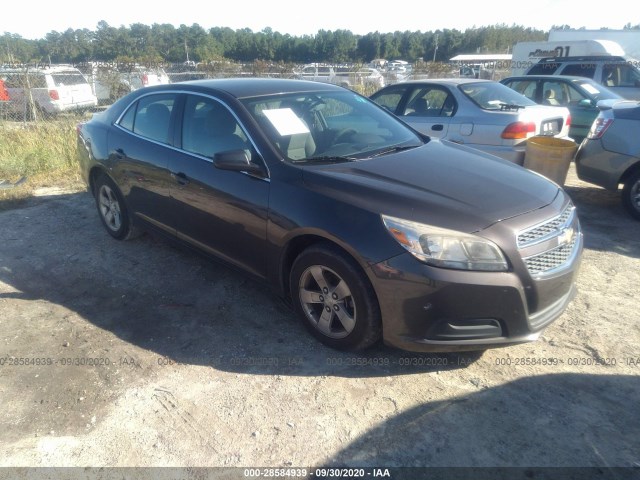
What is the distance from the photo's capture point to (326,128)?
12.0ft

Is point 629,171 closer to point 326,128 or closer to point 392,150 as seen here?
point 392,150

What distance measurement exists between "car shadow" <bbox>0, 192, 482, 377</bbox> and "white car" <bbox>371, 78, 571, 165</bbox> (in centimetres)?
394

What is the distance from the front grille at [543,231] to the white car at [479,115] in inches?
138

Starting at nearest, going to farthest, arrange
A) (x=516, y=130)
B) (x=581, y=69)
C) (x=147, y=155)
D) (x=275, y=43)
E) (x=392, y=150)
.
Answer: (x=392, y=150) → (x=147, y=155) → (x=516, y=130) → (x=581, y=69) → (x=275, y=43)

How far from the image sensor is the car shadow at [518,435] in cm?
225

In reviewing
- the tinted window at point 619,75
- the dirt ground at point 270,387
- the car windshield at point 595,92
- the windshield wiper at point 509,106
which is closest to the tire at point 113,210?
the dirt ground at point 270,387

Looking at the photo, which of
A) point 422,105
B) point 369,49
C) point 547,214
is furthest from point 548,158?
point 369,49

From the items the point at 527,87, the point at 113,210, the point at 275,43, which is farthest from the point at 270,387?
the point at 275,43

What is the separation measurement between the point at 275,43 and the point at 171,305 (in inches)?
3112

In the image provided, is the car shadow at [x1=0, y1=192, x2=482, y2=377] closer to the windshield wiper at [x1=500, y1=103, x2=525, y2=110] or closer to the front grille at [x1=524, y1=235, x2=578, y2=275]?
the front grille at [x1=524, y1=235, x2=578, y2=275]

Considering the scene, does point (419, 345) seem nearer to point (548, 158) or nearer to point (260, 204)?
point (260, 204)

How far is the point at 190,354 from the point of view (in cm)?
318

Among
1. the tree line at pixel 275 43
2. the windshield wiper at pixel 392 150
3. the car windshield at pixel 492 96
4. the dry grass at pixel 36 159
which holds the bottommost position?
the dry grass at pixel 36 159

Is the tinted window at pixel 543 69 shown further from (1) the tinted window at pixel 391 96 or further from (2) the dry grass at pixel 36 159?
(2) the dry grass at pixel 36 159
